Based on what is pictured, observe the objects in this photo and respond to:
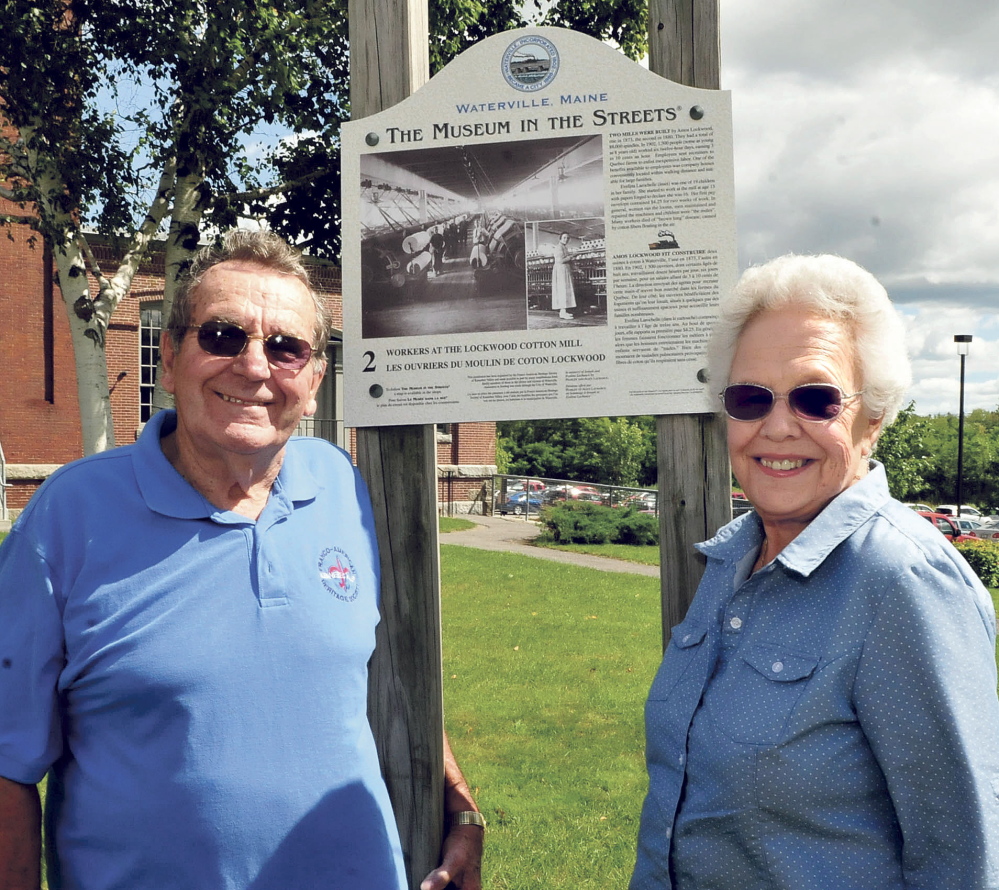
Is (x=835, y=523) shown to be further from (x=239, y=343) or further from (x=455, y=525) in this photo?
(x=455, y=525)

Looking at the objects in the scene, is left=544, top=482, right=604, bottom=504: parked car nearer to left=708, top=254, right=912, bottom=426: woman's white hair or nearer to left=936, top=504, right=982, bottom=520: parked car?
left=936, top=504, right=982, bottom=520: parked car

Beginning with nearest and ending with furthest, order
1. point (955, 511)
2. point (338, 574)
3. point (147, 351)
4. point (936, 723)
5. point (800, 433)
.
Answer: point (936, 723) → point (800, 433) → point (338, 574) → point (147, 351) → point (955, 511)

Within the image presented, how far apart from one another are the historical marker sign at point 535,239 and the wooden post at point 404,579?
0.37 feet

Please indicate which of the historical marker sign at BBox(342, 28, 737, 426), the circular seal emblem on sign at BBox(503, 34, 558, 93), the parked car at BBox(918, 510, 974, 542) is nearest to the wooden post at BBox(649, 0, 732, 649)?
the historical marker sign at BBox(342, 28, 737, 426)

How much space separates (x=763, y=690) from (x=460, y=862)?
4.13 ft

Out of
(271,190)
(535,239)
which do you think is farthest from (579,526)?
(535,239)

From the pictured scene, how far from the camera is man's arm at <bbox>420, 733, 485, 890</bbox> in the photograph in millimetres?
2617

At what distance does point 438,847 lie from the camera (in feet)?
9.18

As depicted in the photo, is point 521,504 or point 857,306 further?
point 521,504

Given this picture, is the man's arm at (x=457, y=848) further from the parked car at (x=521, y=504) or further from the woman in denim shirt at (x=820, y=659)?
the parked car at (x=521, y=504)

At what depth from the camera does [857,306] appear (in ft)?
6.53

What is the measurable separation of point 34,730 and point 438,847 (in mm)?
1282

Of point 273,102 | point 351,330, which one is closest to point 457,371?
point 351,330

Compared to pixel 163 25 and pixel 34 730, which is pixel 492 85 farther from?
pixel 163 25
